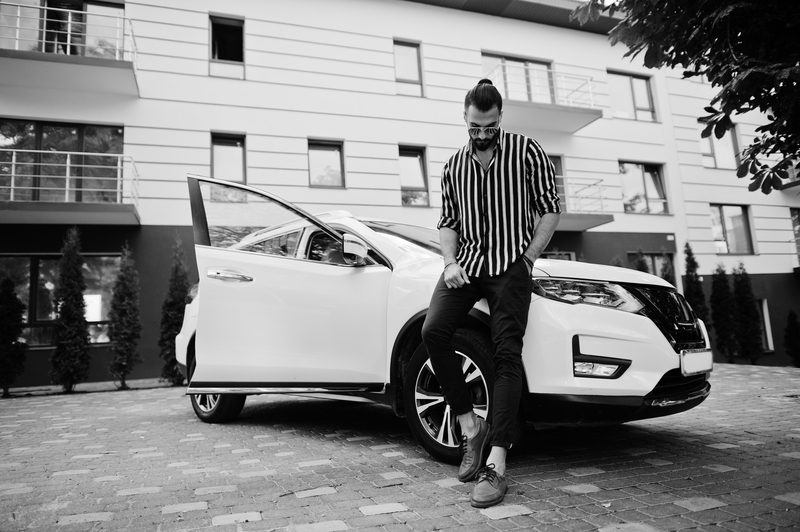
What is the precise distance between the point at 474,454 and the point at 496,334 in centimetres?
67

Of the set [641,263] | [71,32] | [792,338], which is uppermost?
[71,32]

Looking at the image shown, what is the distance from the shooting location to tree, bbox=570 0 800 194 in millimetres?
2756

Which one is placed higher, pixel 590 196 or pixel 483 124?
pixel 590 196

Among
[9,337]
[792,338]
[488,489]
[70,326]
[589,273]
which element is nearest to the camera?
[488,489]

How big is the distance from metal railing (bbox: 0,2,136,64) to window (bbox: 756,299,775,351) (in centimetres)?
2048

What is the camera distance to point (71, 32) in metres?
11.1

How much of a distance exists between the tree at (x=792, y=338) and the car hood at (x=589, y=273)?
57.5 ft

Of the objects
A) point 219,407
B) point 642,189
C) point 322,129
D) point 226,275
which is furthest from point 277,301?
point 642,189

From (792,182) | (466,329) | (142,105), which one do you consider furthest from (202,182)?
(792,182)

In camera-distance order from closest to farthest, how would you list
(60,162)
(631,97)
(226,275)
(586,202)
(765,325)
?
1. (226,275)
2. (60,162)
3. (586,202)
4. (631,97)
5. (765,325)

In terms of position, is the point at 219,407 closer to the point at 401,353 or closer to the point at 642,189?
the point at 401,353

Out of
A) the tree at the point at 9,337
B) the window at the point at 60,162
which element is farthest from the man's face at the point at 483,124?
the window at the point at 60,162

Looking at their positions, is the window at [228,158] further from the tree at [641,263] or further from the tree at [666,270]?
the tree at [666,270]

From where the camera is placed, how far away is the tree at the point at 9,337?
8633 millimetres
